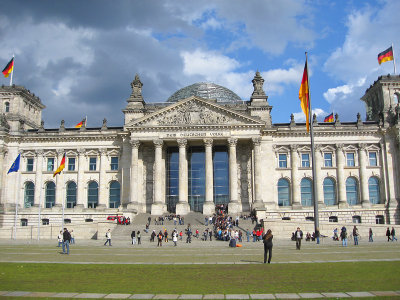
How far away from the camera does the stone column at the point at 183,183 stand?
63312mm

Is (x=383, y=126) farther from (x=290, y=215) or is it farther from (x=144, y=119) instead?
(x=144, y=119)

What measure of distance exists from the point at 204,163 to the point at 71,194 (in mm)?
24841

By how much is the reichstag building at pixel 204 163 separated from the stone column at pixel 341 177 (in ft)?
0.56

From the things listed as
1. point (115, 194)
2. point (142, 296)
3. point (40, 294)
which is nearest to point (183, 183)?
point (115, 194)

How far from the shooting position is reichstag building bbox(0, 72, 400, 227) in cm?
6575

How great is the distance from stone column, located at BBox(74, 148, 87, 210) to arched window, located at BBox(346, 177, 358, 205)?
152 ft

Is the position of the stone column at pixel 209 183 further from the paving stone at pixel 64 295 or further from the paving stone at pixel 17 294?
the paving stone at pixel 64 295

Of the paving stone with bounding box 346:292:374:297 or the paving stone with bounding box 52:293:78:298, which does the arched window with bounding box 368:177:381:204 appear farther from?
the paving stone with bounding box 52:293:78:298

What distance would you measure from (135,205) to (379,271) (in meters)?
50.8

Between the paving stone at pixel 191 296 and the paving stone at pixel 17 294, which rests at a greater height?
the paving stone at pixel 17 294

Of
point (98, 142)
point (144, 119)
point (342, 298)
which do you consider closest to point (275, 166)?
point (144, 119)

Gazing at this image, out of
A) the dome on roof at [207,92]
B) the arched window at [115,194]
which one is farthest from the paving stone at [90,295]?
the dome on roof at [207,92]

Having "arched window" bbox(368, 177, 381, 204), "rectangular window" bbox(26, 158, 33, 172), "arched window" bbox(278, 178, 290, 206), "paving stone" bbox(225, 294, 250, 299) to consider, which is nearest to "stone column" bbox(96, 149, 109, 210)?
"rectangular window" bbox(26, 158, 33, 172)

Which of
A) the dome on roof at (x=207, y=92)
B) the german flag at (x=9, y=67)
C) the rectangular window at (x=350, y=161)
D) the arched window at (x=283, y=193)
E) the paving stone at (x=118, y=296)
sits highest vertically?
the german flag at (x=9, y=67)
